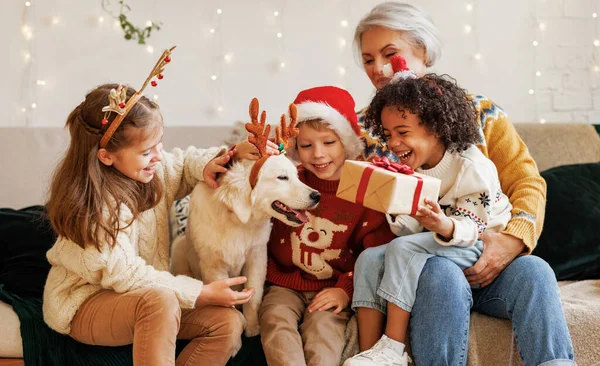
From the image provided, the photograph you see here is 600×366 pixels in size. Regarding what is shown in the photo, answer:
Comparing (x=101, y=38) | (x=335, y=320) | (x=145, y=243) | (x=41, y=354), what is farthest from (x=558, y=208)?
(x=101, y=38)

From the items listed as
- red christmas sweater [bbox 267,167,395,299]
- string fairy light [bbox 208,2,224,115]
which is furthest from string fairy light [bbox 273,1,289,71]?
red christmas sweater [bbox 267,167,395,299]

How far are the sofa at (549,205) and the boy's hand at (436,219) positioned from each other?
9.6 inches

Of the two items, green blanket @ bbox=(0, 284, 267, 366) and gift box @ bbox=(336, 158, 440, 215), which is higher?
gift box @ bbox=(336, 158, 440, 215)

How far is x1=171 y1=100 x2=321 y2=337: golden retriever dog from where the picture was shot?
5.75 feet

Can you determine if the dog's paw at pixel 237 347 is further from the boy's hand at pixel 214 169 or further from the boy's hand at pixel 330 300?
the boy's hand at pixel 214 169

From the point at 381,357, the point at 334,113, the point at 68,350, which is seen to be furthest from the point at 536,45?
the point at 68,350

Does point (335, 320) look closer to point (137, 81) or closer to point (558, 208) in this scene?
point (558, 208)

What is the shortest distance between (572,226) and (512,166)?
392 millimetres

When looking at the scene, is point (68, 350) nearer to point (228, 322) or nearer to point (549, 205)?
point (228, 322)

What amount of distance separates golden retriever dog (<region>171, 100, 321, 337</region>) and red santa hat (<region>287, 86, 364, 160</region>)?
0.55 feet

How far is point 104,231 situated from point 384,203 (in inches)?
28.0

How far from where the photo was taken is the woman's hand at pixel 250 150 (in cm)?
177

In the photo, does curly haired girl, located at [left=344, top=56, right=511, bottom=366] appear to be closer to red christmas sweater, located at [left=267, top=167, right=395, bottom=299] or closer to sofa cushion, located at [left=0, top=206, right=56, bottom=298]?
red christmas sweater, located at [left=267, top=167, right=395, bottom=299]

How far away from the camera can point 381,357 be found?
5.22ft
